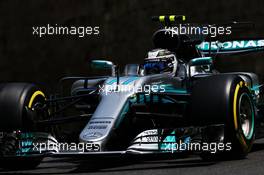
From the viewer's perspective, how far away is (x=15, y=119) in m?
7.67

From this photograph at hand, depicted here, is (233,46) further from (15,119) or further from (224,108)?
(15,119)

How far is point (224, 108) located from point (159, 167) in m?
0.90

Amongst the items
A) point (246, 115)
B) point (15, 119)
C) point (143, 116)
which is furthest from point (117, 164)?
point (246, 115)

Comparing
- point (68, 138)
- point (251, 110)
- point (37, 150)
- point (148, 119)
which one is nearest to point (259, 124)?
point (251, 110)

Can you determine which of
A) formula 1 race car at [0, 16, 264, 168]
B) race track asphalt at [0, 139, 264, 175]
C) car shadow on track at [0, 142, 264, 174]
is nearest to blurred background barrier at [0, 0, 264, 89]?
formula 1 race car at [0, 16, 264, 168]

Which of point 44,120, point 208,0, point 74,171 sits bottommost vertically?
point 74,171

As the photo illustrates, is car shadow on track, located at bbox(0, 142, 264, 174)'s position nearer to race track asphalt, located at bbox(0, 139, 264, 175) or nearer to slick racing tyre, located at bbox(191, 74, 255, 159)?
race track asphalt, located at bbox(0, 139, 264, 175)

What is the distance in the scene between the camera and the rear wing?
9812mm

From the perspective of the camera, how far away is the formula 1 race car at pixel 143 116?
→ 23.1ft

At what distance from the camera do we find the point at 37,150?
23.8ft

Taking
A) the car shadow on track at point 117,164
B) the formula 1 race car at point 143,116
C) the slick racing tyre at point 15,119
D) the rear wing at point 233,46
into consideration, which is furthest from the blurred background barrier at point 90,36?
the slick racing tyre at point 15,119

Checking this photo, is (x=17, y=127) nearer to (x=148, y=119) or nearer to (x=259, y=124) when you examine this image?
(x=148, y=119)

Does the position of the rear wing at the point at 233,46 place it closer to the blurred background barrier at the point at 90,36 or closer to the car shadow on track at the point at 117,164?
the blurred background barrier at the point at 90,36

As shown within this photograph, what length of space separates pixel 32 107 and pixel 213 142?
214cm
